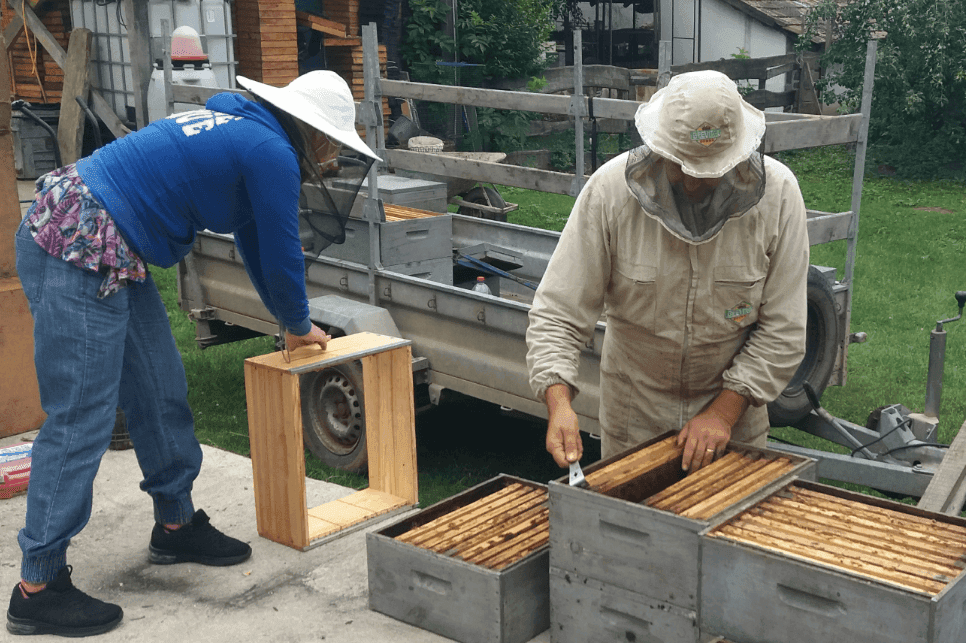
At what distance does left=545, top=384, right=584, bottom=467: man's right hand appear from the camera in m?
2.98

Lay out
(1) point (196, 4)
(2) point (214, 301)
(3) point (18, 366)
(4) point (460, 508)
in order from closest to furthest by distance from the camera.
→ (4) point (460, 508) < (3) point (18, 366) < (2) point (214, 301) < (1) point (196, 4)

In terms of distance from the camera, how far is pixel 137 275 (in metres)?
3.48

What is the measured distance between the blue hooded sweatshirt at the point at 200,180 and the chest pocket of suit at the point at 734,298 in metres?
1.42

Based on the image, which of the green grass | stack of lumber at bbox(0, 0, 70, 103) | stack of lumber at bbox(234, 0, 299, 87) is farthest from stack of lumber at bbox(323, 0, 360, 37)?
the green grass

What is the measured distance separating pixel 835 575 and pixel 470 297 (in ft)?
9.68

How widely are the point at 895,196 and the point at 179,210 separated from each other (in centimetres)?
1213

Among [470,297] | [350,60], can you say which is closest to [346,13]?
[350,60]

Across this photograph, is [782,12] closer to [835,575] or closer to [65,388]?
[65,388]

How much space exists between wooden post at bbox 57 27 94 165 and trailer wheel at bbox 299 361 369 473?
9064mm

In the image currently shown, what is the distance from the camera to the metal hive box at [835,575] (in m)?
2.36

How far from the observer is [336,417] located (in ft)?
19.2

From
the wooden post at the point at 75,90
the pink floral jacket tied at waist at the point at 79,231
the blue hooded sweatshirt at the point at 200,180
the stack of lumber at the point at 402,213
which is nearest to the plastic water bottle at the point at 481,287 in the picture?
the stack of lumber at the point at 402,213

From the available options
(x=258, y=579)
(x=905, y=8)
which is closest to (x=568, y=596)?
(x=258, y=579)

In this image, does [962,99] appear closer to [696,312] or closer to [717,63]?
[717,63]
